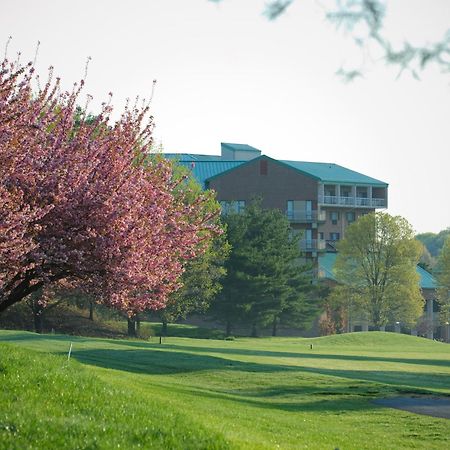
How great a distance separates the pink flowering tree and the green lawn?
7.48 ft

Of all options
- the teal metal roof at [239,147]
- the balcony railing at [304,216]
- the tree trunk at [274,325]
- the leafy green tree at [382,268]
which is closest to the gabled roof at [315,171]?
the balcony railing at [304,216]

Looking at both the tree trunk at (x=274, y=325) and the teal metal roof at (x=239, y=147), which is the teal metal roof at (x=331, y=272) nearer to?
the tree trunk at (x=274, y=325)

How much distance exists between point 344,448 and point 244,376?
19.5 metres

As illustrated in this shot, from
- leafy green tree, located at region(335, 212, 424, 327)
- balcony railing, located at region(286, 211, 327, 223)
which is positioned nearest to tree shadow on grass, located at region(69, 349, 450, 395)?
leafy green tree, located at region(335, 212, 424, 327)

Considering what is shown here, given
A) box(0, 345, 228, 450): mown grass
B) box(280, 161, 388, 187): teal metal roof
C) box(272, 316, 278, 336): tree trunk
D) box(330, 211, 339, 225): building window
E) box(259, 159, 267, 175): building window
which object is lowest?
box(0, 345, 228, 450): mown grass

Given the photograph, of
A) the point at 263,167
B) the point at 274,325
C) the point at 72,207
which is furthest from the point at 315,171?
the point at 72,207

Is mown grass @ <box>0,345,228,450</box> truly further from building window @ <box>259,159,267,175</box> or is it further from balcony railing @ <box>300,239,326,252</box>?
building window @ <box>259,159,267,175</box>

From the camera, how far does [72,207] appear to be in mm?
23875

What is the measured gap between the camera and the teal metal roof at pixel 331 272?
410ft

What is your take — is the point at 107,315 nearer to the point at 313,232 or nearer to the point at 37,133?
the point at 313,232

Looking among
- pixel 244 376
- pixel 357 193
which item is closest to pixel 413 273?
pixel 357 193

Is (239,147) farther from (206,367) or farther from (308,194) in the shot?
(206,367)

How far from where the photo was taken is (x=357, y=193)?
140000 millimetres

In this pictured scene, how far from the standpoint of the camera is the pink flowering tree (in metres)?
23.0
